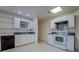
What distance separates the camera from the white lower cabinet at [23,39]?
115 inches

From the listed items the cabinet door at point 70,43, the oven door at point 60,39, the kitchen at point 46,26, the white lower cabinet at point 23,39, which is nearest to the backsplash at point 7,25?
the kitchen at point 46,26

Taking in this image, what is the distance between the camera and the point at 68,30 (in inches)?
95.8

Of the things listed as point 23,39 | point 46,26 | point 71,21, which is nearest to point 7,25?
point 23,39

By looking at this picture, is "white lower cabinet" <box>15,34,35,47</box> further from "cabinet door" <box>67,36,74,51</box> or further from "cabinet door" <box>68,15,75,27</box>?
"cabinet door" <box>68,15,75,27</box>

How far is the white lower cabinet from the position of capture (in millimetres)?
2934

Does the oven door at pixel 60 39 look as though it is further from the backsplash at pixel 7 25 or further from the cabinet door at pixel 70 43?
the backsplash at pixel 7 25

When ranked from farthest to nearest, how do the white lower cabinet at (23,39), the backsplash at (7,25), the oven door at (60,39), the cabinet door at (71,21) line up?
the white lower cabinet at (23,39) < the oven door at (60,39) < the cabinet door at (71,21) < the backsplash at (7,25)

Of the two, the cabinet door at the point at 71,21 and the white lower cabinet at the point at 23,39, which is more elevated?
the cabinet door at the point at 71,21

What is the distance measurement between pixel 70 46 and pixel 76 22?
0.76 meters

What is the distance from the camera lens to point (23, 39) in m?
3.19

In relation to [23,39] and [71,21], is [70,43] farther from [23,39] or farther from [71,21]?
[23,39]

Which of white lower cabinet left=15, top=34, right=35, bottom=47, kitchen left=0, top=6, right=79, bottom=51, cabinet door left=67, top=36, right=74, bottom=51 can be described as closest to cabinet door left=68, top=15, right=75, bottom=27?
kitchen left=0, top=6, right=79, bottom=51
